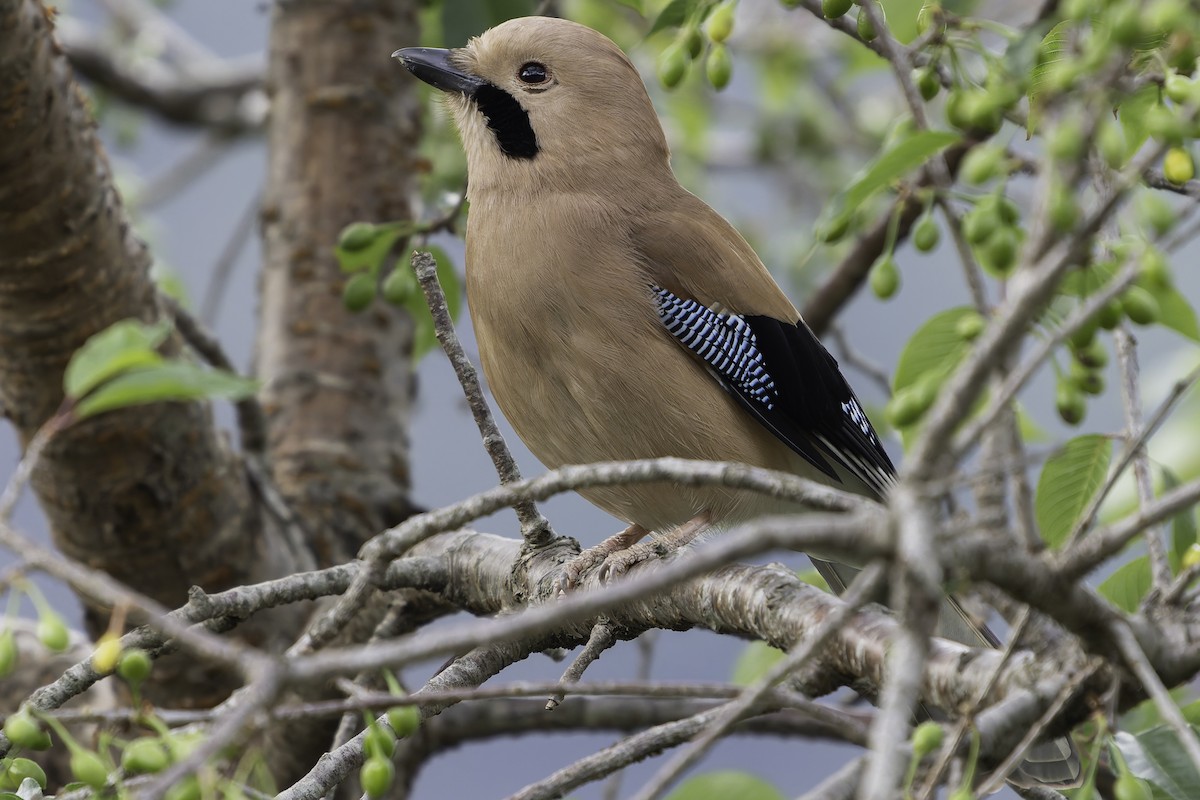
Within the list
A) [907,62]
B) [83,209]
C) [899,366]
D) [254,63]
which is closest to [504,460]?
[899,366]

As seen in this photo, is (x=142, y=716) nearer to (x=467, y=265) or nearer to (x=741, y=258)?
(x=467, y=265)

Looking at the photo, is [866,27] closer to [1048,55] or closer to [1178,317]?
[1048,55]

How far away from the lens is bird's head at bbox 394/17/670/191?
12.6 ft

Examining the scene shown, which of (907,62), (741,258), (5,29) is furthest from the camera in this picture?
(741,258)

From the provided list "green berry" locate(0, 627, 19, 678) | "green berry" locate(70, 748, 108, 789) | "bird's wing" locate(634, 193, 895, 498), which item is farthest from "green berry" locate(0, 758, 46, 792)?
"bird's wing" locate(634, 193, 895, 498)

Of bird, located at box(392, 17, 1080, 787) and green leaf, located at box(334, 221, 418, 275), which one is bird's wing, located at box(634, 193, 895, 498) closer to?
bird, located at box(392, 17, 1080, 787)

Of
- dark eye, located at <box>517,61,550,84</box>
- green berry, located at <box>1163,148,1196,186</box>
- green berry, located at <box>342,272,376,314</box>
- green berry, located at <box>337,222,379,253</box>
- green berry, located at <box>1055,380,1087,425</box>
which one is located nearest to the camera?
green berry, located at <box>1163,148,1196,186</box>

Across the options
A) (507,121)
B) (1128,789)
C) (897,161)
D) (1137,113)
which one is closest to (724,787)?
(1128,789)

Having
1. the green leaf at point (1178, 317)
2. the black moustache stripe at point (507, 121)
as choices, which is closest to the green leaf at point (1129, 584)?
the green leaf at point (1178, 317)

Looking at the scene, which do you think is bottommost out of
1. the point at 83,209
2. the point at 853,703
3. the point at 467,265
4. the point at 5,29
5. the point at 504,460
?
the point at 853,703

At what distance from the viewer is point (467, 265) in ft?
12.0

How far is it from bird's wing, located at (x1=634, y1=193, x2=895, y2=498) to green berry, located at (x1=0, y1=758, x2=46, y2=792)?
6.37 ft

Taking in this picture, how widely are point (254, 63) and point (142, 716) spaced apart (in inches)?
254

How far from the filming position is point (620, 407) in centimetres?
332
